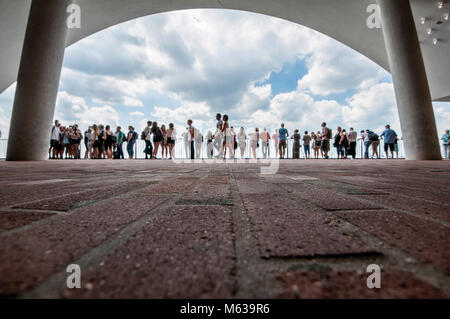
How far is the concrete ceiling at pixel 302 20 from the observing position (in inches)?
434

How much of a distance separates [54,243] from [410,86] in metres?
10.3

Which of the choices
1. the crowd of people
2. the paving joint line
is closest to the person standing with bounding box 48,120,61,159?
the crowd of people

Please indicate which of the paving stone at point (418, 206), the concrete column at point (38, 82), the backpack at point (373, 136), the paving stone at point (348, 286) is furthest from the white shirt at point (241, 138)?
the paving stone at point (348, 286)

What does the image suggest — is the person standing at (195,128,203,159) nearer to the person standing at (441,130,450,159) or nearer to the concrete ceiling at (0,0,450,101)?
the concrete ceiling at (0,0,450,101)

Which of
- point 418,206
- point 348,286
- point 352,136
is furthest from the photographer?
point 352,136

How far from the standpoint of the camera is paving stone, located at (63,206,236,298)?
38 cm

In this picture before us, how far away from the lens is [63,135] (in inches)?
466

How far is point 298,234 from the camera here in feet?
2.15

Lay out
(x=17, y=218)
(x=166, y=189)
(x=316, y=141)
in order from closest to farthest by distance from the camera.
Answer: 1. (x=17, y=218)
2. (x=166, y=189)
3. (x=316, y=141)

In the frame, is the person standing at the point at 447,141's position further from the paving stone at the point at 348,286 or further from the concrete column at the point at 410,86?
the paving stone at the point at 348,286

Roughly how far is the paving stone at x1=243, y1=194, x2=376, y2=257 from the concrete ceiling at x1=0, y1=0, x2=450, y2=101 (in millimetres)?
15281

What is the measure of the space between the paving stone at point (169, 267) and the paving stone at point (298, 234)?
0.11 metres

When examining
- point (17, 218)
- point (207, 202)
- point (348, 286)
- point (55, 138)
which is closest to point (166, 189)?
point (207, 202)

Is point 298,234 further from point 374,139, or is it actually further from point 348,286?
point 374,139
